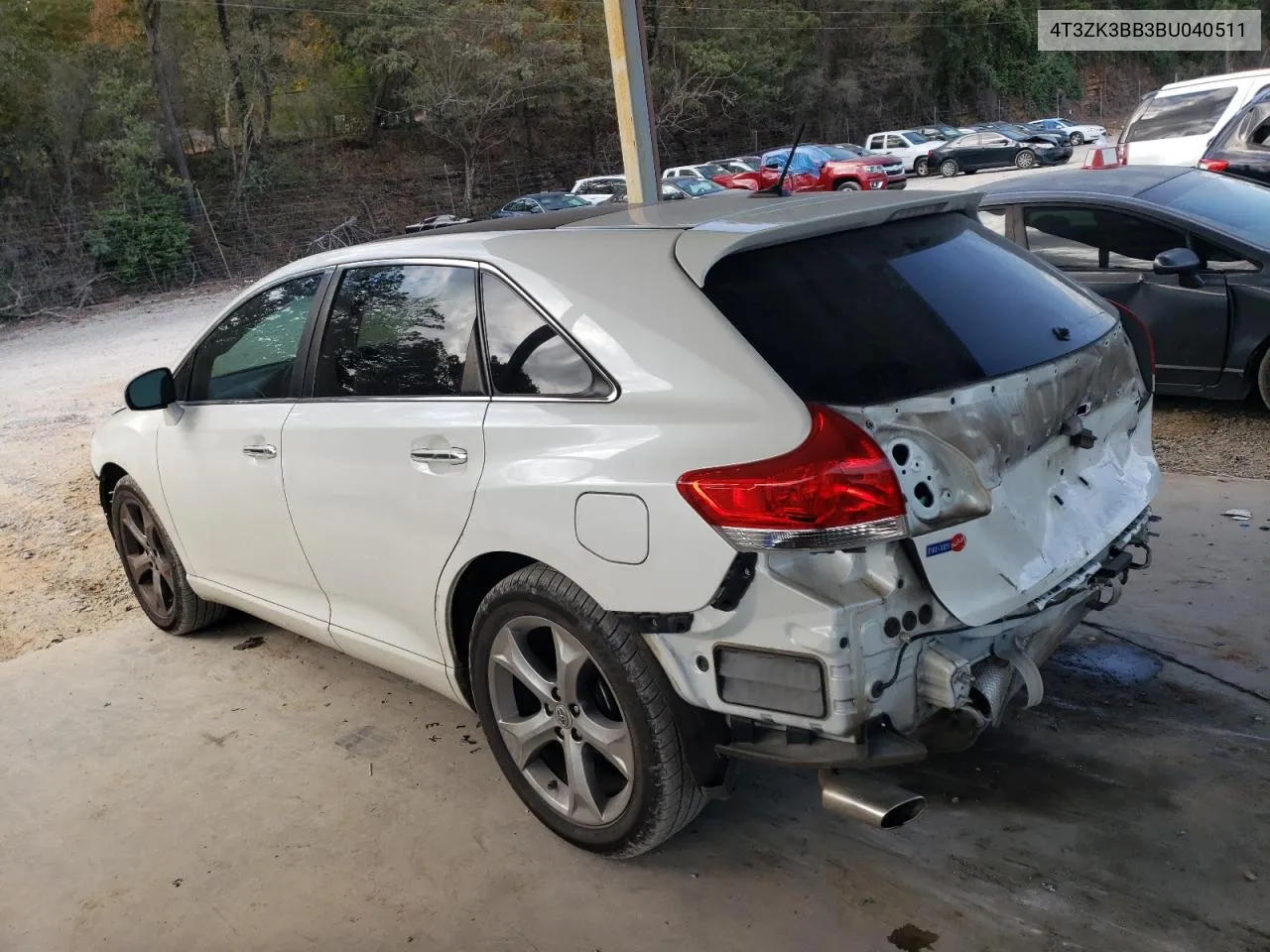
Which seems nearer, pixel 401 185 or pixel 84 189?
pixel 84 189

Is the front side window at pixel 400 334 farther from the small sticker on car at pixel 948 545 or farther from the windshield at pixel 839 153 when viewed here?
the windshield at pixel 839 153

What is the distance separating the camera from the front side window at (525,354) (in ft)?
9.59

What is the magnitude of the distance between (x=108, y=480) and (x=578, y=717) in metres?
3.18

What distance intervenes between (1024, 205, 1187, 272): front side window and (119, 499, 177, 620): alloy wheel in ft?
16.2

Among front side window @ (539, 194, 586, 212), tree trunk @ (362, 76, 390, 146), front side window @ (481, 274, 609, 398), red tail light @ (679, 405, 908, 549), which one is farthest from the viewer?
tree trunk @ (362, 76, 390, 146)

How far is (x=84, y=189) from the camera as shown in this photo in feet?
95.3

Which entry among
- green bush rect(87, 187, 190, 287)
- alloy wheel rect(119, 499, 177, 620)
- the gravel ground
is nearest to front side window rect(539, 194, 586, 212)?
green bush rect(87, 187, 190, 287)

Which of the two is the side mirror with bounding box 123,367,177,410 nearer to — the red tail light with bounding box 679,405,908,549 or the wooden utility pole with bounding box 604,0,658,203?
the red tail light with bounding box 679,405,908,549

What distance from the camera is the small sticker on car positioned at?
2.53 m

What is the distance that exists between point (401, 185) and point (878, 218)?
36137 millimetres

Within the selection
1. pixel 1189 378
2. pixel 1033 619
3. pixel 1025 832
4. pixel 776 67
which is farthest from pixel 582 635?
pixel 776 67

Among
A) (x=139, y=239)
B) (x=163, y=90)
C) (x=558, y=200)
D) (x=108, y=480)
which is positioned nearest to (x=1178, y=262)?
(x=108, y=480)

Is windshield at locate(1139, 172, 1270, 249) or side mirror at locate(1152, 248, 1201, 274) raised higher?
windshield at locate(1139, 172, 1270, 249)

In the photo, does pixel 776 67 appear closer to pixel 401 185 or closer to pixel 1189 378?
pixel 401 185
